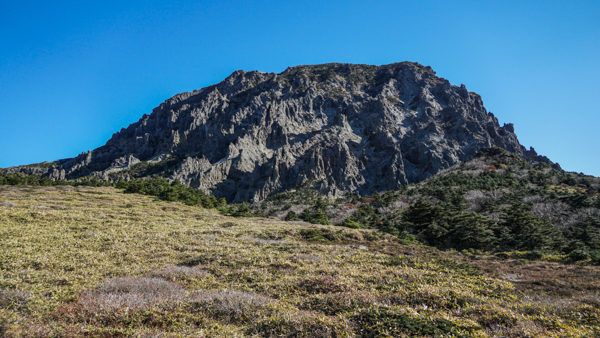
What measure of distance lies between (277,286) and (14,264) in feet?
40.1

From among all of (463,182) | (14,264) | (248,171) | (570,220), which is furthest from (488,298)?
(248,171)

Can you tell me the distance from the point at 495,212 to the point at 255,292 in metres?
64.1

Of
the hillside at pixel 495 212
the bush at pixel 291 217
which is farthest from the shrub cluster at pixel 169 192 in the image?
the hillside at pixel 495 212

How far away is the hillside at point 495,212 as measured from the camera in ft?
153

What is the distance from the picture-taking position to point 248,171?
18462cm

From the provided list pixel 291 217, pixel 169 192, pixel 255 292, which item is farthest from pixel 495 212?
pixel 255 292

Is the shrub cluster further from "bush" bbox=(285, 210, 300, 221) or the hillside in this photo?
the hillside

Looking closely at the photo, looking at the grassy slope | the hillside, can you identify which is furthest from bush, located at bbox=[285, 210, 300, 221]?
the grassy slope

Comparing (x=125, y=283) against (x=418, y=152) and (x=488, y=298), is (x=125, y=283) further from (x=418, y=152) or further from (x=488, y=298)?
(x=418, y=152)

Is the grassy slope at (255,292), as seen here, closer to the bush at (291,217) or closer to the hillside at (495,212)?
the hillside at (495,212)

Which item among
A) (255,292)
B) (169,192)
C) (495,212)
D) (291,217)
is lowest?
(291,217)

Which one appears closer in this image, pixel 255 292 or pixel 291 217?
pixel 255 292

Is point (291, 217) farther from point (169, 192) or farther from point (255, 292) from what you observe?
point (255, 292)

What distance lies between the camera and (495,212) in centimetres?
6556
